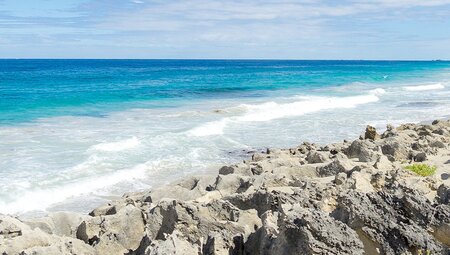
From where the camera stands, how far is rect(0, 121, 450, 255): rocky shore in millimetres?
5855

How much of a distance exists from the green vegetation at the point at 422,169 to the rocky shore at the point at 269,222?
1.83 ft

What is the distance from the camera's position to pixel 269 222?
657 cm

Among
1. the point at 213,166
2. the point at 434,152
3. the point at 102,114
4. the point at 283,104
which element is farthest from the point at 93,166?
the point at 283,104

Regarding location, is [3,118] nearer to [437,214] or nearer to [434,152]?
[434,152]

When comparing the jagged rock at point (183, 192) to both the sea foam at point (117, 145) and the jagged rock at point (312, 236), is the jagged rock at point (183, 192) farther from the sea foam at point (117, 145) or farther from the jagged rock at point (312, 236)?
the sea foam at point (117, 145)

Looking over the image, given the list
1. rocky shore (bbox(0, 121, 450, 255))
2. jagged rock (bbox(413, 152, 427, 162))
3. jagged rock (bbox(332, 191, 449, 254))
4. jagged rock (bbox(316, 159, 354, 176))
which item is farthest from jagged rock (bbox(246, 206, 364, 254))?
jagged rock (bbox(413, 152, 427, 162))

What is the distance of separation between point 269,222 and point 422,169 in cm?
691

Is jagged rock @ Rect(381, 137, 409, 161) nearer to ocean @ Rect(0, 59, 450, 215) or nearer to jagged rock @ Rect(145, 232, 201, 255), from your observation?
ocean @ Rect(0, 59, 450, 215)

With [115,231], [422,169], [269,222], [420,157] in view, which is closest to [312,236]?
[269,222]

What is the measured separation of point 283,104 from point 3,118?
18662 mm

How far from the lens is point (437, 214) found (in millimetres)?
6691

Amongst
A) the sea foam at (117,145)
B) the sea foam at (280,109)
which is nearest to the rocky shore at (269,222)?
the sea foam at (117,145)

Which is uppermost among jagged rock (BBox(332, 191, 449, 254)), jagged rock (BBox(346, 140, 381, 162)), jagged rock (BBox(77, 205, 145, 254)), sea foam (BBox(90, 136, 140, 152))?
jagged rock (BBox(332, 191, 449, 254))

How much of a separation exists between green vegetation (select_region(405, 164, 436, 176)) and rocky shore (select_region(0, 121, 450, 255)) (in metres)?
0.56
